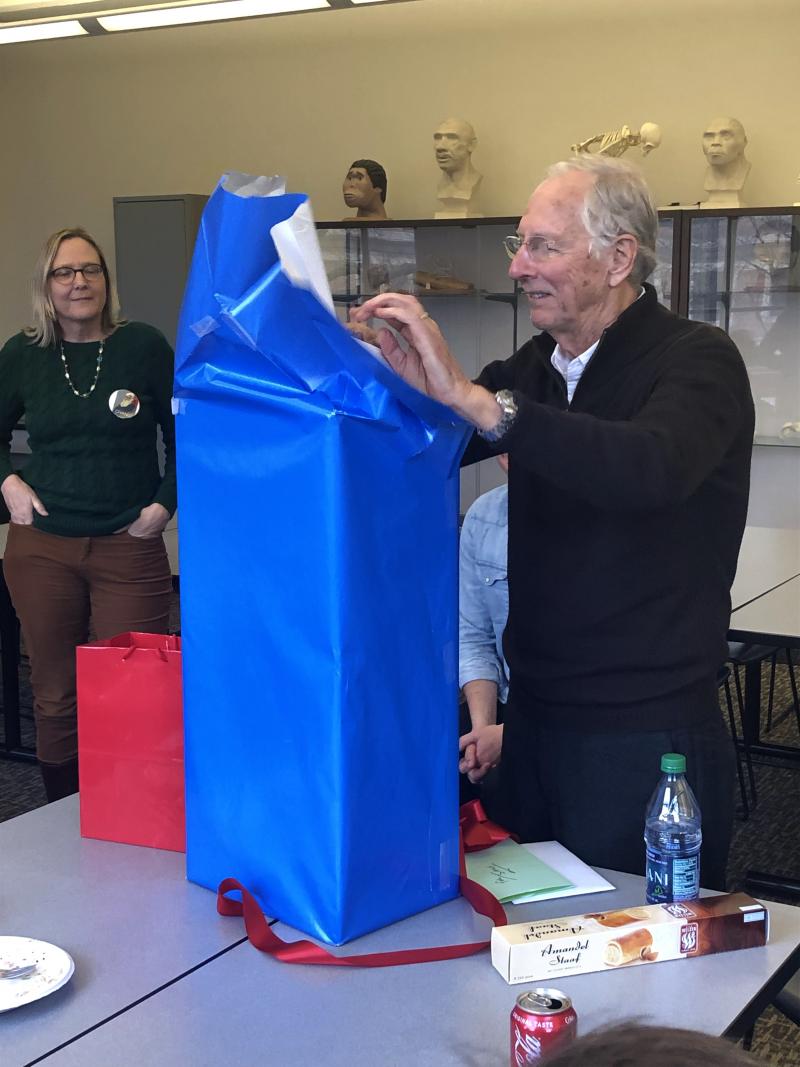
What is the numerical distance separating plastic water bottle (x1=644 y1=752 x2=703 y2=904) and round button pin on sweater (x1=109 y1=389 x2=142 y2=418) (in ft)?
5.83

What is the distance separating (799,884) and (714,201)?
3322 millimetres

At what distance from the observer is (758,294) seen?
5469mm

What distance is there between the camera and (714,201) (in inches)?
213

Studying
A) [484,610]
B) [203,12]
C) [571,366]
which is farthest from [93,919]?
[203,12]

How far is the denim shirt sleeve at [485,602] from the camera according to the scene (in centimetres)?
218

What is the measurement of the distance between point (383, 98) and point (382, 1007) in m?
5.78

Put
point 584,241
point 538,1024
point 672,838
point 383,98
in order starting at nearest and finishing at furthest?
point 538,1024 → point 672,838 → point 584,241 → point 383,98

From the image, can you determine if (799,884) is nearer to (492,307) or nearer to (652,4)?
(492,307)

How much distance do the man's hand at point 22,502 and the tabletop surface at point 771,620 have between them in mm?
1617

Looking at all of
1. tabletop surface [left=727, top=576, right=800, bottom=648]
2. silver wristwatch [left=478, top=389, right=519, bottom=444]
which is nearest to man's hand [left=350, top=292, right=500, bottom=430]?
silver wristwatch [left=478, top=389, right=519, bottom=444]

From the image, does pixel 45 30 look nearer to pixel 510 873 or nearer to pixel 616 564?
pixel 616 564

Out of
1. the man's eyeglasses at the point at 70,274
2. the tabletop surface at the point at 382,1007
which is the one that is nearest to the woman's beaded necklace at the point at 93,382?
the man's eyeglasses at the point at 70,274

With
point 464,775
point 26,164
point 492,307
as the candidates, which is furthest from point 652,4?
point 464,775

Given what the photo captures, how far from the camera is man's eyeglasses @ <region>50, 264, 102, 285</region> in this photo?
2932 millimetres
